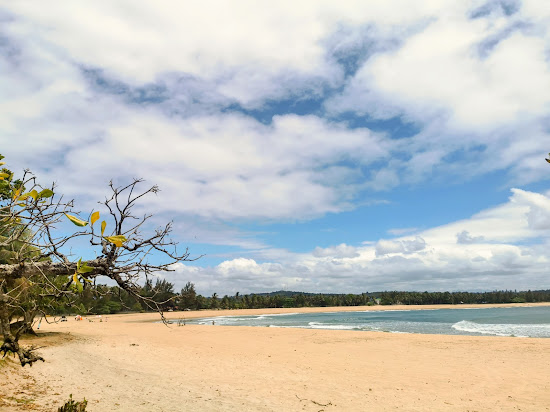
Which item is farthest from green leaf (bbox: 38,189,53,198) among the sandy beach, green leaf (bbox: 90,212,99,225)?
the sandy beach

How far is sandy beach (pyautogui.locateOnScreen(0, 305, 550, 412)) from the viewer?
9.95 metres

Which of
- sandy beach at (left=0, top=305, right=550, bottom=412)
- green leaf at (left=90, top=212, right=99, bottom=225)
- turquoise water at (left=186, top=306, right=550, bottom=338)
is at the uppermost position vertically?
green leaf at (left=90, top=212, right=99, bottom=225)

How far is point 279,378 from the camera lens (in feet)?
43.9

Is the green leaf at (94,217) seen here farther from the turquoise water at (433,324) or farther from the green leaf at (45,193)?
the turquoise water at (433,324)

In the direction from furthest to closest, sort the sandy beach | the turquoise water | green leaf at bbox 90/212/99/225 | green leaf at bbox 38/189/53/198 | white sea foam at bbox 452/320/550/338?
1. the turquoise water
2. white sea foam at bbox 452/320/550/338
3. the sandy beach
4. green leaf at bbox 38/189/53/198
5. green leaf at bbox 90/212/99/225

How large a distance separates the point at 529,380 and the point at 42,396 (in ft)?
51.9

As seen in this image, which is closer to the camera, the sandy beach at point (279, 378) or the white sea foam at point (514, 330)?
the sandy beach at point (279, 378)

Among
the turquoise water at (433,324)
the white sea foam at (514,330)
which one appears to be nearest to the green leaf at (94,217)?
the white sea foam at (514,330)

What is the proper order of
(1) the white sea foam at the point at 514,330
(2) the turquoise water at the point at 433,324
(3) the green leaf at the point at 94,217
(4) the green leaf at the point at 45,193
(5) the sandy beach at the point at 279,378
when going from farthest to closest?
(2) the turquoise water at the point at 433,324 → (1) the white sea foam at the point at 514,330 → (5) the sandy beach at the point at 279,378 → (4) the green leaf at the point at 45,193 → (3) the green leaf at the point at 94,217

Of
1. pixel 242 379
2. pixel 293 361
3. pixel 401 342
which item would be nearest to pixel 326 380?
pixel 242 379

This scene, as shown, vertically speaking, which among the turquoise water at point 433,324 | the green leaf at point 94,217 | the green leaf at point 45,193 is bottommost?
the turquoise water at point 433,324

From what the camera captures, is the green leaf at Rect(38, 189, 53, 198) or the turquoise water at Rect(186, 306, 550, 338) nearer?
the green leaf at Rect(38, 189, 53, 198)

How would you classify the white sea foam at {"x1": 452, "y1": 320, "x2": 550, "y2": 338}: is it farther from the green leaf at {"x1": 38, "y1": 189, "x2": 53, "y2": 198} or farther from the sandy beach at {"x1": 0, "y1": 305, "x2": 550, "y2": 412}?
the green leaf at {"x1": 38, "y1": 189, "x2": 53, "y2": 198}

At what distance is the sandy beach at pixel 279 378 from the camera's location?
995 cm
